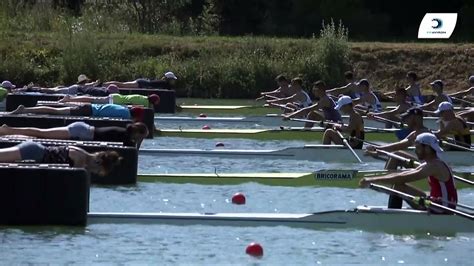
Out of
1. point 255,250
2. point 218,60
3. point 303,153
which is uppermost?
point 218,60

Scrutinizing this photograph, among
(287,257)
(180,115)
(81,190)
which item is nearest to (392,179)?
(287,257)

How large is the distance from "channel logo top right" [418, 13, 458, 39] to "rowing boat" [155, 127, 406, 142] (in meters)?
22.7

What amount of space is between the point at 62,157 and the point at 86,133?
3.36m

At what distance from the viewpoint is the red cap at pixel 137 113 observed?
2430 cm

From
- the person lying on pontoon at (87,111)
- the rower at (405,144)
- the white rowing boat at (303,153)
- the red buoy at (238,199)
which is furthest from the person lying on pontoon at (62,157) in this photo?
the person lying on pontoon at (87,111)

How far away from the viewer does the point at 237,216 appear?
50.5ft

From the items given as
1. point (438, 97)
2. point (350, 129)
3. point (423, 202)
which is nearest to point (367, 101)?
point (438, 97)

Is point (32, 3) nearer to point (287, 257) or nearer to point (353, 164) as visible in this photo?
point (353, 164)

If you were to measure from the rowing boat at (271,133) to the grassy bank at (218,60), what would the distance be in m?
12.9

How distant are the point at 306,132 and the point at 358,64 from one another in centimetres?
1663

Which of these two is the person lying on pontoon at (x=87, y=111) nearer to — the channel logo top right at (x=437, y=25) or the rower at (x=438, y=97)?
the rower at (x=438, y=97)

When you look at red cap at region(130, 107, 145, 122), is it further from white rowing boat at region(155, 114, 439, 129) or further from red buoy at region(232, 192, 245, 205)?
red buoy at region(232, 192, 245, 205)

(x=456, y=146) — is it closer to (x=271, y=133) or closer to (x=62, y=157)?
(x=271, y=133)

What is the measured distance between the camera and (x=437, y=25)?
163 ft
